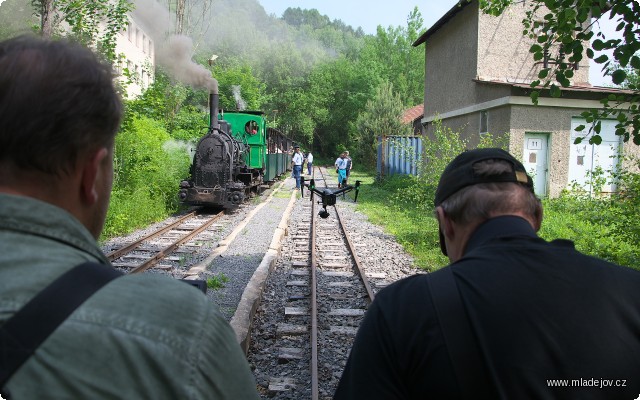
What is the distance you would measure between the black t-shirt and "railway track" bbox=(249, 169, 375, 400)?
9.62ft

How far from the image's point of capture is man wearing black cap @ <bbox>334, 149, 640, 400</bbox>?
128cm

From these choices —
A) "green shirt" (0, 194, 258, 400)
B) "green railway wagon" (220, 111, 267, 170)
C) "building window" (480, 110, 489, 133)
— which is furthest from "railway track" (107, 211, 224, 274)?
"building window" (480, 110, 489, 133)

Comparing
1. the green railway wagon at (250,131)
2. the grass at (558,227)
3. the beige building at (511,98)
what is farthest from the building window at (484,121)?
the green railway wagon at (250,131)

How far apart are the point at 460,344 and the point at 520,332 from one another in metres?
0.16

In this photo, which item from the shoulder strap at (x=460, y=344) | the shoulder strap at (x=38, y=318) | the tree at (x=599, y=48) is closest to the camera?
the shoulder strap at (x=38, y=318)

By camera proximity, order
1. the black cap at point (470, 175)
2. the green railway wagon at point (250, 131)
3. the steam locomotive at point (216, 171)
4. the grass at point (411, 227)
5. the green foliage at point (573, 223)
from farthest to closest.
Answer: the green railway wagon at point (250, 131) → the steam locomotive at point (216, 171) → the grass at point (411, 227) → the green foliage at point (573, 223) → the black cap at point (470, 175)

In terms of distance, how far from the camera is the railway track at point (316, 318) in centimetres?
455

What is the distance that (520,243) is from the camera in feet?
4.70

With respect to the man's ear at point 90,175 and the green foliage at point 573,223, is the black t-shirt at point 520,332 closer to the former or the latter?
the man's ear at point 90,175

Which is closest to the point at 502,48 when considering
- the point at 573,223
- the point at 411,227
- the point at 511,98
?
the point at 511,98

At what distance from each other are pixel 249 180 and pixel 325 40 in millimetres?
97506

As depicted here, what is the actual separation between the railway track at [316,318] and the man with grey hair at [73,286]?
11.0 feet

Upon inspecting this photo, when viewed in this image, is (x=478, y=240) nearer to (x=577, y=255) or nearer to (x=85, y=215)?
(x=577, y=255)

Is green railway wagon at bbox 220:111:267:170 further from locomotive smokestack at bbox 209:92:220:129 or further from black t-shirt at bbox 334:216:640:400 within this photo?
black t-shirt at bbox 334:216:640:400
